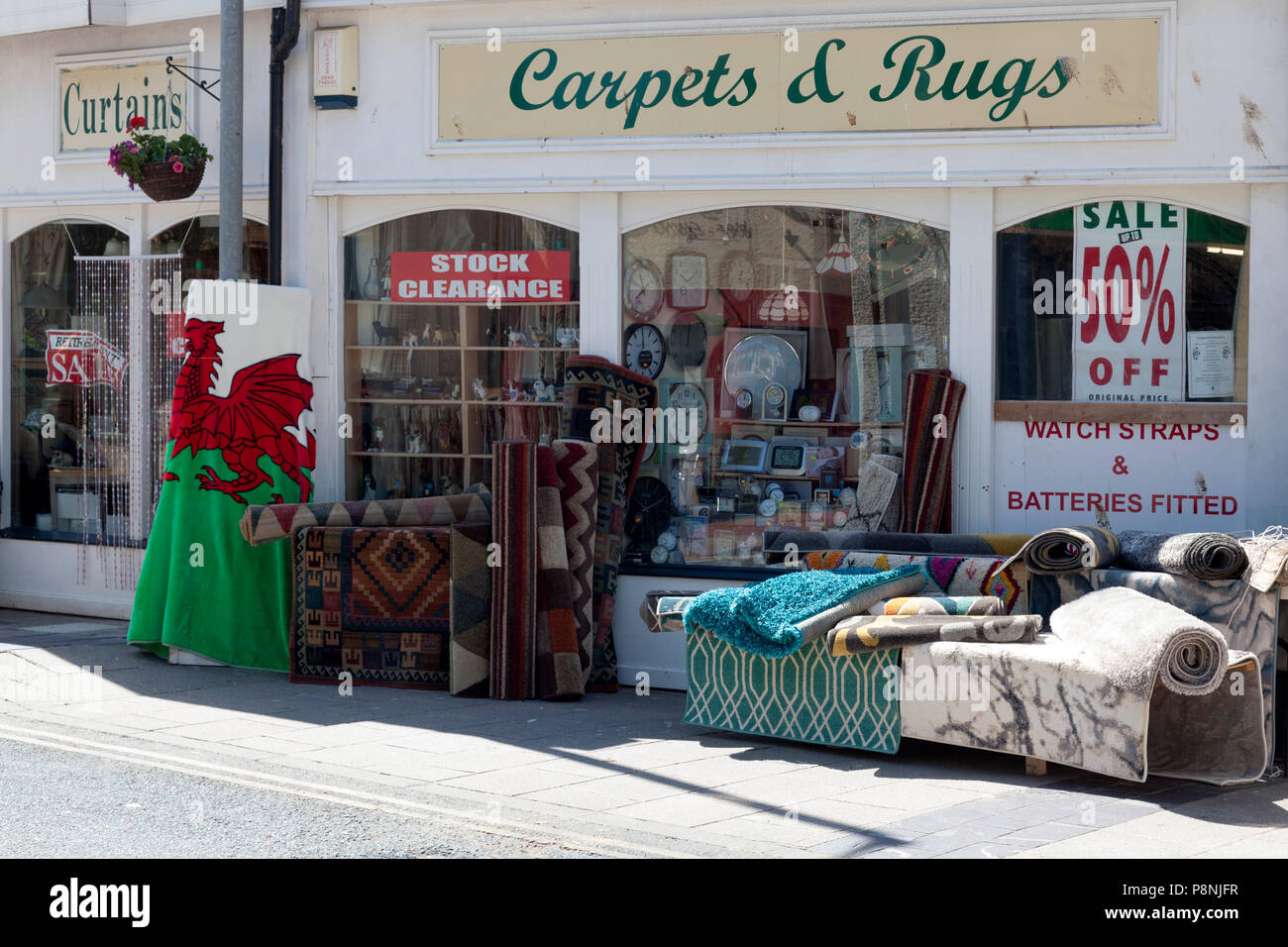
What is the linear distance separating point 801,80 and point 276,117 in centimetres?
383

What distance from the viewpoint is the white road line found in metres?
6.09

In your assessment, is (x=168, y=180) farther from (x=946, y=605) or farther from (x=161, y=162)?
(x=946, y=605)

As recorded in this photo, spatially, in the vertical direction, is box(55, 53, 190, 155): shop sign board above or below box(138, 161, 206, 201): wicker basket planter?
above

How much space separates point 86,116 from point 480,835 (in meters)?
8.08

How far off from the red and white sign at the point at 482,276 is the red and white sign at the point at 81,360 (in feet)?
9.11

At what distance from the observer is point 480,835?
6.18 meters

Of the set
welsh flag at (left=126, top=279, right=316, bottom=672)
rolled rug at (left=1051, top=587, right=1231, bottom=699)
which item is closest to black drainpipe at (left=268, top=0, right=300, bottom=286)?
welsh flag at (left=126, top=279, right=316, bottom=672)

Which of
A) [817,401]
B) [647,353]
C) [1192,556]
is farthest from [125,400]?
[1192,556]

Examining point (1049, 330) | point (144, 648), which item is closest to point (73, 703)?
point (144, 648)

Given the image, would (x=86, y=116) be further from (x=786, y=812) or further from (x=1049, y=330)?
(x=786, y=812)

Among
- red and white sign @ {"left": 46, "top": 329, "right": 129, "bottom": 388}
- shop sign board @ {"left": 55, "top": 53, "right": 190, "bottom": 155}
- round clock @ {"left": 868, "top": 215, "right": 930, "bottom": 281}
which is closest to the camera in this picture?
round clock @ {"left": 868, "top": 215, "right": 930, "bottom": 281}

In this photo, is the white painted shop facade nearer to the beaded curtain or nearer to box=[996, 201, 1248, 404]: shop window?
box=[996, 201, 1248, 404]: shop window

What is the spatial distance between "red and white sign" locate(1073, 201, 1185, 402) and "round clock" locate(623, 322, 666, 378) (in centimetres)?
271

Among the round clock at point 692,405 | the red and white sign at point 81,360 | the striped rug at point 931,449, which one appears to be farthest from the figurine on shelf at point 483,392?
the red and white sign at point 81,360
